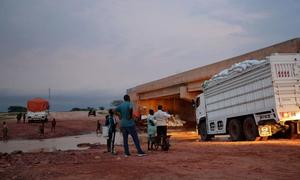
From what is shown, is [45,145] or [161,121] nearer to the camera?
[161,121]

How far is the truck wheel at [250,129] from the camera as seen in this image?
15.4 metres

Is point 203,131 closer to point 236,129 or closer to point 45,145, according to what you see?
point 236,129

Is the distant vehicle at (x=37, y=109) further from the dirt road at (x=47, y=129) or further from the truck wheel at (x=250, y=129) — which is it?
the truck wheel at (x=250, y=129)

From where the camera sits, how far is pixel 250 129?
15.9m

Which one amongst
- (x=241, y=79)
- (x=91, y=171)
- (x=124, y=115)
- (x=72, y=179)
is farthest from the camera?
(x=241, y=79)

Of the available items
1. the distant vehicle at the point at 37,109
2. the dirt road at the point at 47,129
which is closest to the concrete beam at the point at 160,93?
the dirt road at the point at 47,129

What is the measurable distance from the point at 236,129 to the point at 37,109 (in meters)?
34.0

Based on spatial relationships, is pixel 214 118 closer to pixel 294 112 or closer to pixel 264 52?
pixel 294 112

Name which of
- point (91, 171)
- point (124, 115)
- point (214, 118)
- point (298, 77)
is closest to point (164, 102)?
point (214, 118)

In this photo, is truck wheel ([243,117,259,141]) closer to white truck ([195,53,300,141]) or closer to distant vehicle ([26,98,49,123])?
white truck ([195,53,300,141])

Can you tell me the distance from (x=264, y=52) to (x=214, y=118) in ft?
23.0

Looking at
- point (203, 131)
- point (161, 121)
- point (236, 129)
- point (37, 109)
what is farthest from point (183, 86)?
point (161, 121)

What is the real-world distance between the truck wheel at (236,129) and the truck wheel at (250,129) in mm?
384

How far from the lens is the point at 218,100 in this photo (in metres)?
18.0
